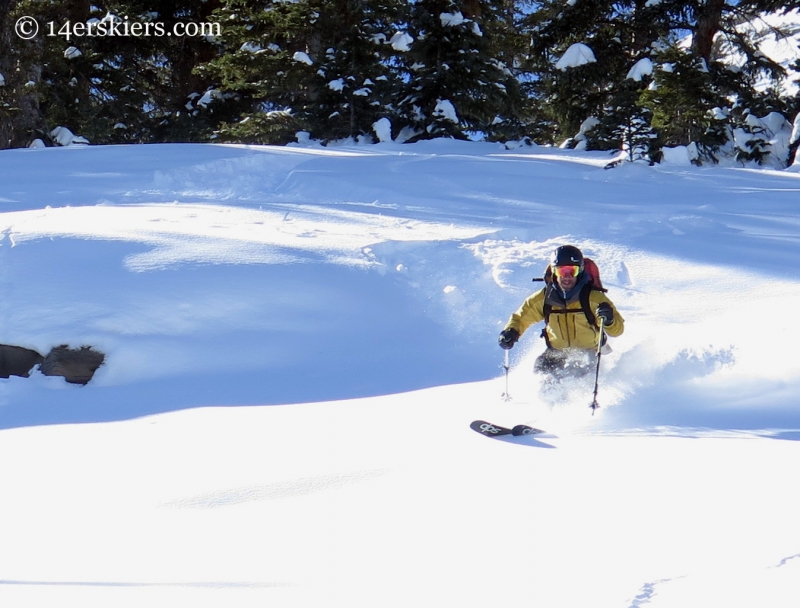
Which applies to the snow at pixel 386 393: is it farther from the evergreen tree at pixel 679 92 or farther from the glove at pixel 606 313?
the evergreen tree at pixel 679 92

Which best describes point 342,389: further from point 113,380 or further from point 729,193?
point 729,193

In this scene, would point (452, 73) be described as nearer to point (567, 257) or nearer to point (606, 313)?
point (567, 257)

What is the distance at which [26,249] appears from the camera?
8914mm

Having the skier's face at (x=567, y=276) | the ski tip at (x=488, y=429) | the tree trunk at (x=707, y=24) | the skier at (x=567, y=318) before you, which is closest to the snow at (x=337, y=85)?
the tree trunk at (x=707, y=24)

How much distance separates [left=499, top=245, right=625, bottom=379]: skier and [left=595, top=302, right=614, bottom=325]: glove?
0.11ft

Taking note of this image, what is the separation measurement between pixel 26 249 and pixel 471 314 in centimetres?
502

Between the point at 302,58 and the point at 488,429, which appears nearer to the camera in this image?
the point at 488,429

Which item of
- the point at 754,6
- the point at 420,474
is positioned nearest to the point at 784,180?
the point at 754,6

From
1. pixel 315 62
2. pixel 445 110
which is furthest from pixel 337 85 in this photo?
pixel 445 110

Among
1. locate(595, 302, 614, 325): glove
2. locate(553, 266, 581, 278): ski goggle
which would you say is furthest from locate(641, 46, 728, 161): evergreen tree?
locate(595, 302, 614, 325): glove

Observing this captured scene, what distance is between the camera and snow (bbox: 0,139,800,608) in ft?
10.7

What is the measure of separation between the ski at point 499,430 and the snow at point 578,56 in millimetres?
12724

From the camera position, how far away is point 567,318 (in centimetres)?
646

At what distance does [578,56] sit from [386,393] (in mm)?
11676
